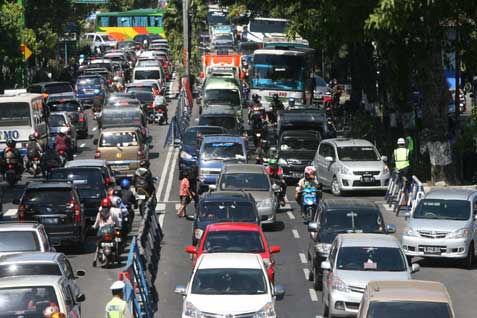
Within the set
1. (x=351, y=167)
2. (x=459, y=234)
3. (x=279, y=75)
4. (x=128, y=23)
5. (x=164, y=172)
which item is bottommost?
(x=128, y=23)

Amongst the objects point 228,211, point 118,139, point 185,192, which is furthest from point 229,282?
point 118,139

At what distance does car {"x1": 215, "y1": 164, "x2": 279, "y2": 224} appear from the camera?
111 ft

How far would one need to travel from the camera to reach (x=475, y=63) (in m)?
40.4

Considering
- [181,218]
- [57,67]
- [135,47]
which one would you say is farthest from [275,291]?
[135,47]

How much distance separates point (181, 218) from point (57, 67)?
57.6 m

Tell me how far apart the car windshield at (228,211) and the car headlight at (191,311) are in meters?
8.57

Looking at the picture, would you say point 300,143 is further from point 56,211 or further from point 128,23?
point 128,23

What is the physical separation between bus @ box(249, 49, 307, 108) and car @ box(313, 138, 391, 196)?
854 inches

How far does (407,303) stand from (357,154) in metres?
23.3

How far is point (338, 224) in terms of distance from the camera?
2688 cm

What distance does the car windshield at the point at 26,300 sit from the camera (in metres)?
18.3

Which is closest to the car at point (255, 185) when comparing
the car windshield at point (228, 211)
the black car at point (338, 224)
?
the car windshield at point (228, 211)

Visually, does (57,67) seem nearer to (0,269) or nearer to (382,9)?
(382,9)

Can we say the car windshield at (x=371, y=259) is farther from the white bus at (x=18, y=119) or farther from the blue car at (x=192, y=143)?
the white bus at (x=18, y=119)
